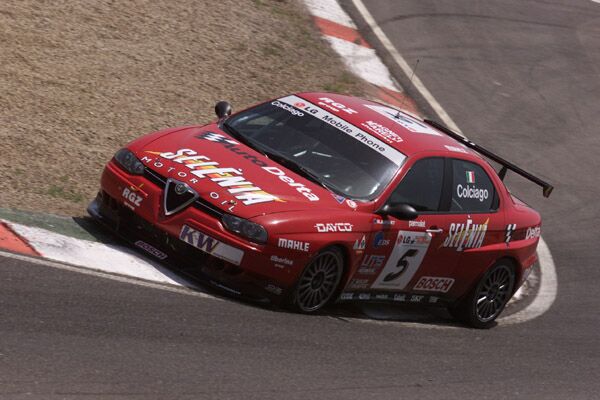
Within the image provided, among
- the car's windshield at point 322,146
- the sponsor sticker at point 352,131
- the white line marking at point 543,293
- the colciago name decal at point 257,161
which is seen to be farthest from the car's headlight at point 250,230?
the white line marking at point 543,293

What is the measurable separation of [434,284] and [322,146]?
59.3 inches

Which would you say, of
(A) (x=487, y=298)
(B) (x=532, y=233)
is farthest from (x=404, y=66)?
(A) (x=487, y=298)

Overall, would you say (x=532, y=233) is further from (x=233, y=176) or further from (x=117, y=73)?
(x=117, y=73)

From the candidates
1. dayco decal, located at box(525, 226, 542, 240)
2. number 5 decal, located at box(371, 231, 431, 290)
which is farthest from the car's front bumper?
dayco decal, located at box(525, 226, 542, 240)

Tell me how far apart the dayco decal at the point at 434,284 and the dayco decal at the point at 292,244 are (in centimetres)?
158

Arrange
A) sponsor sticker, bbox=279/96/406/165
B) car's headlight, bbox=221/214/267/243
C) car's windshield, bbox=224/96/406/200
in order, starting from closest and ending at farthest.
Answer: car's headlight, bbox=221/214/267/243, car's windshield, bbox=224/96/406/200, sponsor sticker, bbox=279/96/406/165

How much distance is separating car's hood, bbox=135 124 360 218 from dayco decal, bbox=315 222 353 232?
0.16 metres

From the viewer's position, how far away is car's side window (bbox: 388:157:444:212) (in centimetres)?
858

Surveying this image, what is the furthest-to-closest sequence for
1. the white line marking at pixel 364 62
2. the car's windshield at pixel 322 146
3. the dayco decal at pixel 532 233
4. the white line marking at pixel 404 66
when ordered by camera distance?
1. the white line marking at pixel 364 62
2. the white line marking at pixel 404 66
3. the dayco decal at pixel 532 233
4. the car's windshield at pixel 322 146

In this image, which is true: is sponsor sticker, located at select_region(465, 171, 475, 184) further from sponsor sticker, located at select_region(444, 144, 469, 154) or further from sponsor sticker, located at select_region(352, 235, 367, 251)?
sponsor sticker, located at select_region(352, 235, 367, 251)

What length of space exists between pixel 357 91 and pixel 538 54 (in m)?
4.80

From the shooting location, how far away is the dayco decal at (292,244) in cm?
761

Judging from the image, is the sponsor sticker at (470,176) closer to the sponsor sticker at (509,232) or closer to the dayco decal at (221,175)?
the sponsor sticker at (509,232)

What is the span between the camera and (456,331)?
9.29 metres
